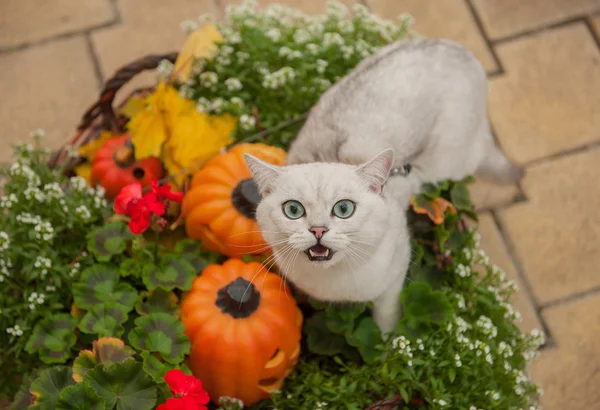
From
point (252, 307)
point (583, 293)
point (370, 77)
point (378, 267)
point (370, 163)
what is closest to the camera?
point (370, 163)

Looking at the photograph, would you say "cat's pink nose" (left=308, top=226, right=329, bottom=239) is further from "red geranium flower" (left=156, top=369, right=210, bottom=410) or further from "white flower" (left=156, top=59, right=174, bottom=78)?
"white flower" (left=156, top=59, right=174, bottom=78)

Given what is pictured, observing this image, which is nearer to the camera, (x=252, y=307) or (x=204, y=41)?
(x=252, y=307)

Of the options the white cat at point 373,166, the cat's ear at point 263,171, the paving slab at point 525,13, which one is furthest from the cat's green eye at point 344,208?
the paving slab at point 525,13

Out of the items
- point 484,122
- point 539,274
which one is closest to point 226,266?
point 484,122

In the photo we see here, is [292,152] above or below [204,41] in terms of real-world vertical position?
below

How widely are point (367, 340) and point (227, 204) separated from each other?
540mm

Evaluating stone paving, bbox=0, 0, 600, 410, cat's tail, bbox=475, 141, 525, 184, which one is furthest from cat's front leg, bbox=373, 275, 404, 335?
stone paving, bbox=0, 0, 600, 410

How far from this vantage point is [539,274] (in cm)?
246

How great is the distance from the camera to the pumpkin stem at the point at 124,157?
6.95ft

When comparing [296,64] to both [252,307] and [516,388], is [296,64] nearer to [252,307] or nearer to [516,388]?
[252,307]

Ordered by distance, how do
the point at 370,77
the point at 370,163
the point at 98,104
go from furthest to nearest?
the point at 98,104, the point at 370,77, the point at 370,163

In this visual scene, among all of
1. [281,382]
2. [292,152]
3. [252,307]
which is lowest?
[281,382]

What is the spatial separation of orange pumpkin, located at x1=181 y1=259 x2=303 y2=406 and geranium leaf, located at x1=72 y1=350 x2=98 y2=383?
0.27 meters

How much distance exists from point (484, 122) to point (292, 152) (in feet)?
2.13
